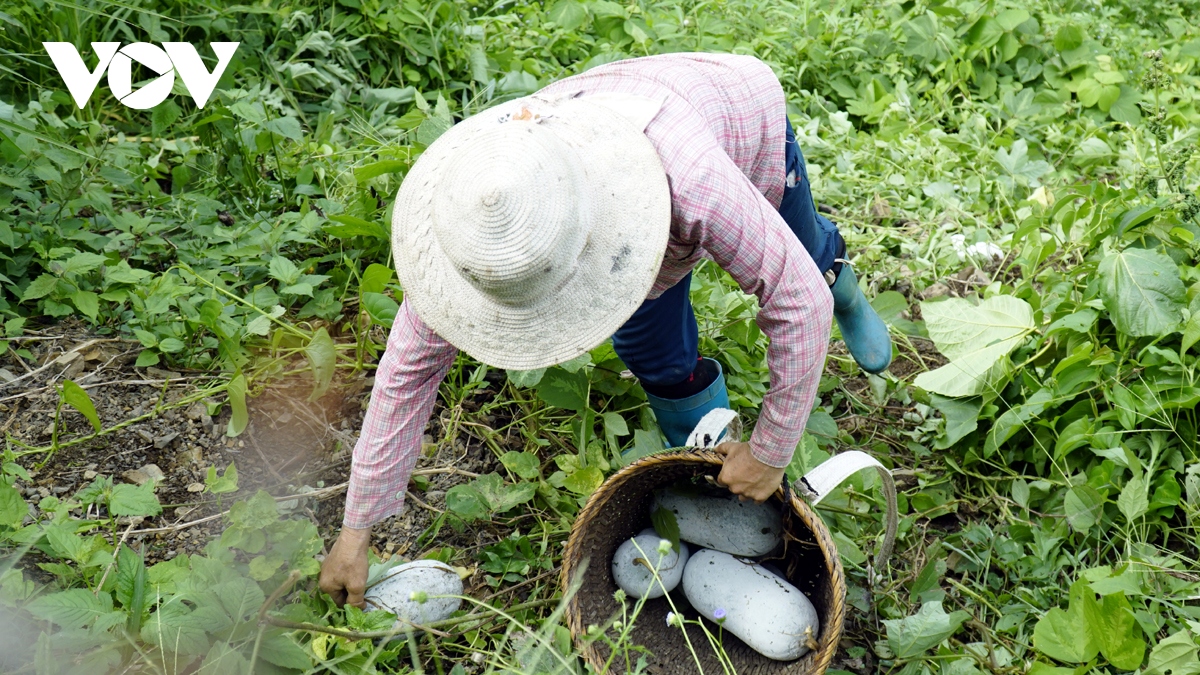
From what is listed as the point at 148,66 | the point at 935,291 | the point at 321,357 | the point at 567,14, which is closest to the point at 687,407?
the point at 321,357

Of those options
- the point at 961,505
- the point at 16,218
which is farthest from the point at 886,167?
the point at 16,218

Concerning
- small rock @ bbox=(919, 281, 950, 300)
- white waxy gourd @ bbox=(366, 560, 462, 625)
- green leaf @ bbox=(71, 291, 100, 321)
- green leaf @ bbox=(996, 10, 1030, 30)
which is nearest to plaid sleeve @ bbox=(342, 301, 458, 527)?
white waxy gourd @ bbox=(366, 560, 462, 625)

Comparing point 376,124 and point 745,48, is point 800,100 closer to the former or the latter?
point 745,48

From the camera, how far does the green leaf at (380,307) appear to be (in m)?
2.16

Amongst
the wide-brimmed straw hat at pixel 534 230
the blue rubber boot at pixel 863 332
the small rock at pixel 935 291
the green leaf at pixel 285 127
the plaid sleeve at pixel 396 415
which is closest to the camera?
the wide-brimmed straw hat at pixel 534 230

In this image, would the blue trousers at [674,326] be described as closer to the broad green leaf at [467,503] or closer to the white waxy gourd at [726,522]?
the white waxy gourd at [726,522]

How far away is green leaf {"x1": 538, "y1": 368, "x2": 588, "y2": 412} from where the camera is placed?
2.22m

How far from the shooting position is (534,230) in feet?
4.40

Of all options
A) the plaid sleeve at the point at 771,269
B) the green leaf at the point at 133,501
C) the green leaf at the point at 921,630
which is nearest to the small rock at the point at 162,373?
the green leaf at the point at 133,501

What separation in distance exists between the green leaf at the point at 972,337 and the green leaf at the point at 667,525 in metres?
0.70

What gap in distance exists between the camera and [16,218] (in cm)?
244

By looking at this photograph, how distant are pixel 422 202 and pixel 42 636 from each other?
820mm

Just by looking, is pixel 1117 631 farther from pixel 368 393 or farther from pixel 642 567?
pixel 368 393

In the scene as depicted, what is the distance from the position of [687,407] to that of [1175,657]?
0.95 m
